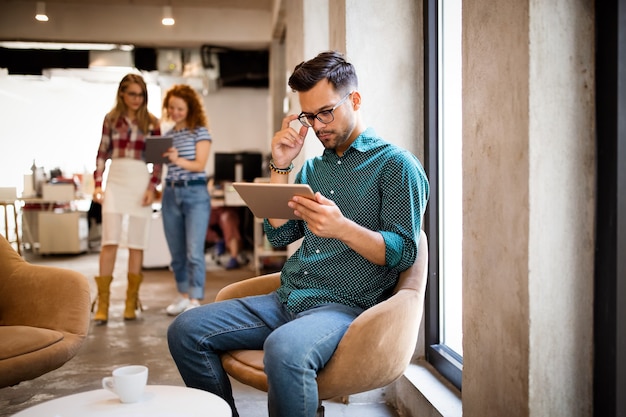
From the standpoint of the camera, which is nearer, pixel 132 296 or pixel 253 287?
pixel 253 287

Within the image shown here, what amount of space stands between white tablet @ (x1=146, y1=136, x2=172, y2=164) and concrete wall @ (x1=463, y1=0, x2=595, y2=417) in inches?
123

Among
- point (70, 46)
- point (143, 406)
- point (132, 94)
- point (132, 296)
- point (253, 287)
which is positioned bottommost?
point (132, 296)

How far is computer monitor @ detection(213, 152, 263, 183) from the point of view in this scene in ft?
26.6

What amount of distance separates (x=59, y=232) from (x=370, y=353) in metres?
7.88

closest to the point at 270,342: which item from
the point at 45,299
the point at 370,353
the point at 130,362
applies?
the point at 370,353

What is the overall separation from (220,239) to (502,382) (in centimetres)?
690

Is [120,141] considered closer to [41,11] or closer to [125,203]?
[125,203]

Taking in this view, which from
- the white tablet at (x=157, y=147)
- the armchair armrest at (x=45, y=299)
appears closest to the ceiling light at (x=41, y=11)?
the white tablet at (x=157, y=147)

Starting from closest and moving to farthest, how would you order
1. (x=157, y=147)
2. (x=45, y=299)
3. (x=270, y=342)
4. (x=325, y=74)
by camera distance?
1. (x=270, y=342)
2. (x=325, y=74)
3. (x=45, y=299)
4. (x=157, y=147)

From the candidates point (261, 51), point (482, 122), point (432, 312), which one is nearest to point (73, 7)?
point (261, 51)

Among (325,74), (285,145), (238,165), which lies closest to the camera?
(325,74)

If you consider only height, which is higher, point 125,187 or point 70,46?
point 70,46

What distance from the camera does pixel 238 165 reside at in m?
8.12

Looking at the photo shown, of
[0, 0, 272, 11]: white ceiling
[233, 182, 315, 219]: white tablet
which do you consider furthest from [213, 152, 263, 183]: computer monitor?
[233, 182, 315, 219]: white tablet
